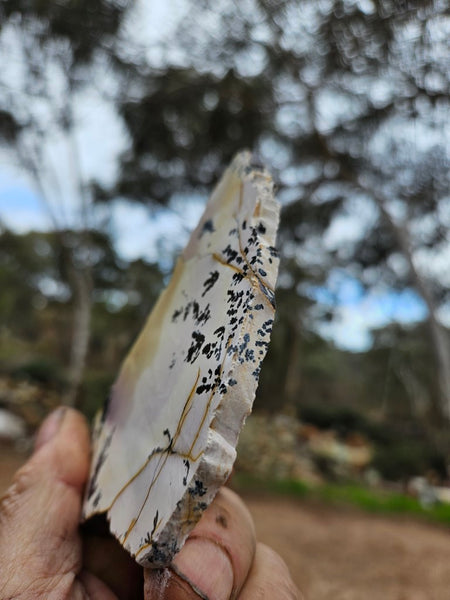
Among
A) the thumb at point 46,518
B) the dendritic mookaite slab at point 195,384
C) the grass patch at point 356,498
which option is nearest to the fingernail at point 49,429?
the thumb at point 46,518

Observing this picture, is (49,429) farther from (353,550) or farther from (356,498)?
(356,498)

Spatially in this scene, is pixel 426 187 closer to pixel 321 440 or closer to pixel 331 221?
pixel 331 221

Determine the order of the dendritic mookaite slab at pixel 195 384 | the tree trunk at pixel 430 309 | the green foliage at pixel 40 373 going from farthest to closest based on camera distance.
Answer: the green foliage at pixel 40 373 < the tree trunk at pixel 430 309 < the dendritic mookaite slab at pixel 195 384

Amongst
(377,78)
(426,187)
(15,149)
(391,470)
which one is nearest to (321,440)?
(391,470)

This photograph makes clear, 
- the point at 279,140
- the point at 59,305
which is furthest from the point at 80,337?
the point at 59,305

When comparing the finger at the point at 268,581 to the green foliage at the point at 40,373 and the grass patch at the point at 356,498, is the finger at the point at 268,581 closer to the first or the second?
the grass patch at the point at 356,498

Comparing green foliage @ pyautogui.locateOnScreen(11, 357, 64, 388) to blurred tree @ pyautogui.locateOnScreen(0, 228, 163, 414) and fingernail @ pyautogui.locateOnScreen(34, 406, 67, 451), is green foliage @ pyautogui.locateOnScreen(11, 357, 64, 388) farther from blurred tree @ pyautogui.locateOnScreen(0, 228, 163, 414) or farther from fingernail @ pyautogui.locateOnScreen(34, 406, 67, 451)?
fingernail @ pyautogui.locateOnScreen(34, 406, 67, 451)

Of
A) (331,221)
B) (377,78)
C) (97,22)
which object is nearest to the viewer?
(377,78)
